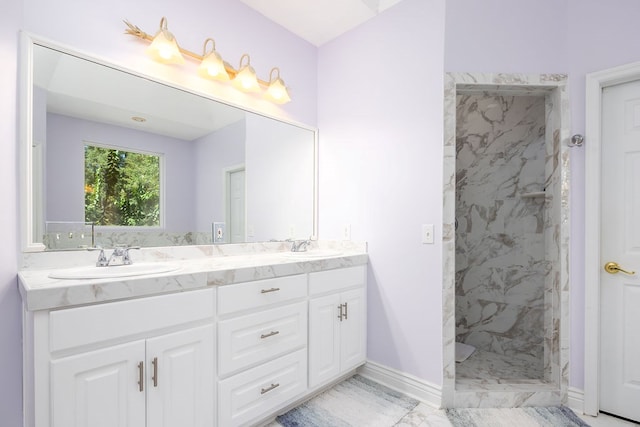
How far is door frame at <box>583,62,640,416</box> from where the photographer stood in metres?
1.84

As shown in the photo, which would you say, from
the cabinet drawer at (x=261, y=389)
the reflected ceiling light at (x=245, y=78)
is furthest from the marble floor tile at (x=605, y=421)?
the reflected ceiling light at (x=245, y=78)

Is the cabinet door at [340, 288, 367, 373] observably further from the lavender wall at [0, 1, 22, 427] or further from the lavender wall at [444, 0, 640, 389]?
the lavender wall at [0, 1, 22, 427]

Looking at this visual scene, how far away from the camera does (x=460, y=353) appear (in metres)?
2.71

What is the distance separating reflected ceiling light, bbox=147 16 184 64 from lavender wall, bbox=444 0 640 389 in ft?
5.30

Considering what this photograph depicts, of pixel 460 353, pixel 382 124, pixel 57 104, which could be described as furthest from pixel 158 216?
pixel 460 353

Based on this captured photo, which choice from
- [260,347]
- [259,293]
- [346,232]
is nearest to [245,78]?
[346,232]

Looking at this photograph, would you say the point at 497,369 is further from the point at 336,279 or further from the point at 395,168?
the point at 395,168

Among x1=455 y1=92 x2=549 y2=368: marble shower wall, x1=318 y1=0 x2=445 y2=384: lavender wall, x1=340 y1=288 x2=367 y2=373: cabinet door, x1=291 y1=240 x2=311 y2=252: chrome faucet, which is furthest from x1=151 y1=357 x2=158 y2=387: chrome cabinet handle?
x1=455 y1=92 x2=549 y2=368: marble shower wall

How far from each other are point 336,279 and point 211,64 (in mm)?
1568

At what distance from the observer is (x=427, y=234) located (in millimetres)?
2023

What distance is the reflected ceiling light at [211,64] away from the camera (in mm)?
1943

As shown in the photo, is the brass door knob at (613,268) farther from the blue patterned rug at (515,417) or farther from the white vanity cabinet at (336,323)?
the white vanity cabinet at (336,323)

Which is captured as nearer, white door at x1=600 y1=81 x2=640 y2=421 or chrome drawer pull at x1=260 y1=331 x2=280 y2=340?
chrome drawer pull at x1=260 y1=331 x2=280 y2=340

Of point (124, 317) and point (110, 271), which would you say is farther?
point (110, 271)
